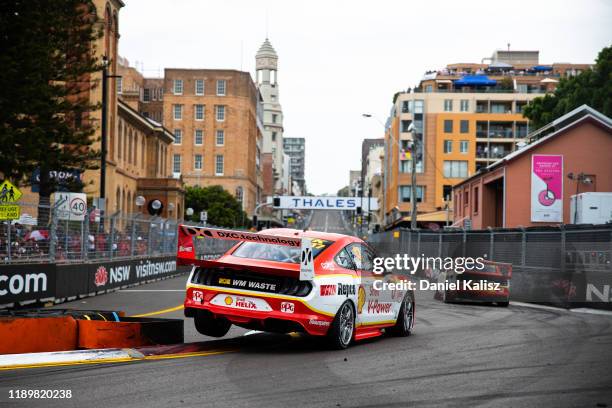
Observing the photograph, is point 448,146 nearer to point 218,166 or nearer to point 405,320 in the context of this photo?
point 218,166

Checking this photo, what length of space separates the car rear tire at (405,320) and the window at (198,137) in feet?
371

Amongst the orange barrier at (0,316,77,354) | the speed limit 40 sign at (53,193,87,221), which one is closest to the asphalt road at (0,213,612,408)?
the orange barrier at (0,316,77,354)

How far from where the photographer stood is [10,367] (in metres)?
8.95

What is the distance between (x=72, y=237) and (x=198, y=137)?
104 metres

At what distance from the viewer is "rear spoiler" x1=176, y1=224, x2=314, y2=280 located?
10.4 m

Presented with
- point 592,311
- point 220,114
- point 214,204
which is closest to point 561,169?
point 592,311

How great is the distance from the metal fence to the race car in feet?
26.7

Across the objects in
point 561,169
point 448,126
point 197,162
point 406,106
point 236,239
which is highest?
point 406,106

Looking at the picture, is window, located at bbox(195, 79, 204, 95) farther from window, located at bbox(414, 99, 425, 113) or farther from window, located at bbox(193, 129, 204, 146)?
window, located at bbox(414, 99, 425, 113)

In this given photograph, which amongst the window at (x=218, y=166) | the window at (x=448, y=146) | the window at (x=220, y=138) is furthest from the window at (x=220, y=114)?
the window at (x=448, y=146)

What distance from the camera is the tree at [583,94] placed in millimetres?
57531

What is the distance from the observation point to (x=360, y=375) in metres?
8.89

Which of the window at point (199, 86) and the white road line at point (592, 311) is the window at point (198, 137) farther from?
the white road line at point (592, 311)

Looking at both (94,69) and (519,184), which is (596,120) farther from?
(94,69)
